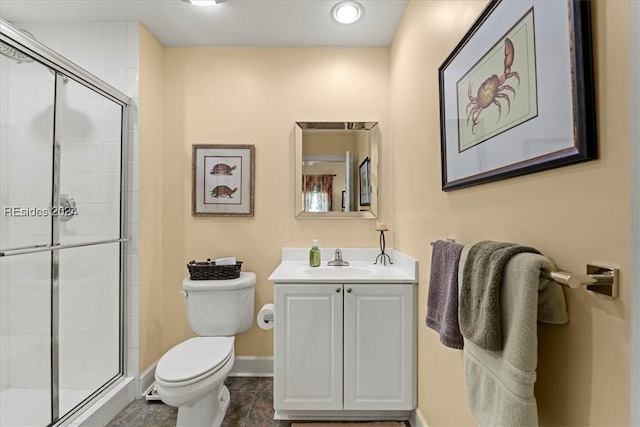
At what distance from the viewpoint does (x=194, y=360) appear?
5.19 feet

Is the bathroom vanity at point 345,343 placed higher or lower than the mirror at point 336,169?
lower

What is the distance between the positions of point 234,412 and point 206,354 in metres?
0.49

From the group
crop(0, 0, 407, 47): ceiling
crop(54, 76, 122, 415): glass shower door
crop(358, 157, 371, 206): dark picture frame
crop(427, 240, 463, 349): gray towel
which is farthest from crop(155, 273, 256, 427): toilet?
crop(0, 0, 407, 47): ceiling

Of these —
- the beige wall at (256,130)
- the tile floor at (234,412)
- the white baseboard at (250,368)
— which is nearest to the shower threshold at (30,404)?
the tile floor at (234,412)

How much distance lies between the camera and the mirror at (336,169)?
2254 millimetres

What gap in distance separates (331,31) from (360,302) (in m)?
1.77

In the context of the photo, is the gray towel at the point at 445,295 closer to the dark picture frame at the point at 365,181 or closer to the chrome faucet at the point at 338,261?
the chrome faucet at the point at 338,261

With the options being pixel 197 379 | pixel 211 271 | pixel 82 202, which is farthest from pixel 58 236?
pixel 197 379

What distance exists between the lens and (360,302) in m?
1.67

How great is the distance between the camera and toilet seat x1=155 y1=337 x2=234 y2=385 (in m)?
1.47

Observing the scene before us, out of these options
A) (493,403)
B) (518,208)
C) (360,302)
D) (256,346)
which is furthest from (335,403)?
(518,208)

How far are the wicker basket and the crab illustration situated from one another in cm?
164

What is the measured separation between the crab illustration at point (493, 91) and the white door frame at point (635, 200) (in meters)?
0.28

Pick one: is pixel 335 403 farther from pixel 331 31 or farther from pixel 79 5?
pixel 79 5
